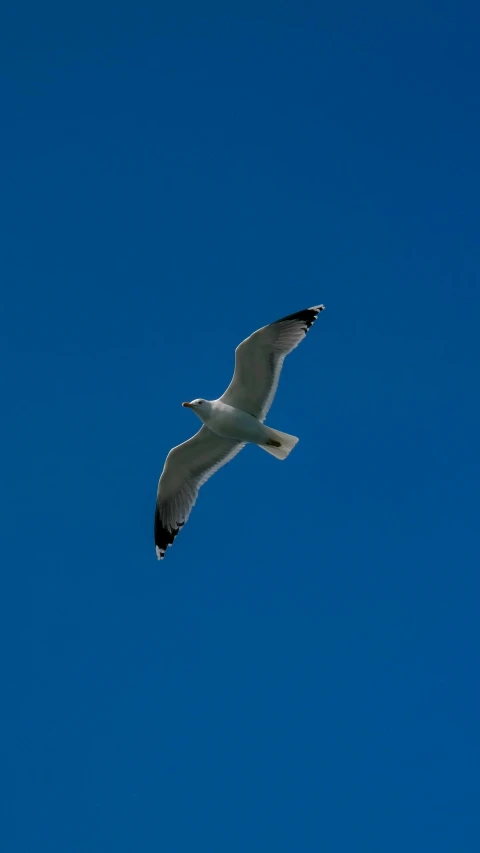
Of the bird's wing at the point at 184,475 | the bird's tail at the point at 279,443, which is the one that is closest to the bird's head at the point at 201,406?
the bird's wing at the point at 184,475

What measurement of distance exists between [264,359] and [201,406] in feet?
3.12

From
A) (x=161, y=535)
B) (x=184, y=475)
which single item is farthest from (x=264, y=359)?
(x=161, y=535)

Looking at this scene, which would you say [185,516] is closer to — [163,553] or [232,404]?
[163,553]

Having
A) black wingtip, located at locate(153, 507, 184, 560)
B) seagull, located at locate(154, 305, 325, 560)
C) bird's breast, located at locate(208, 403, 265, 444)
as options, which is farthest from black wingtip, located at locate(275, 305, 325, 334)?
black wingtip, located at locate(153, 507, 184, 560)

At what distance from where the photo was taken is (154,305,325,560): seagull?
1259 cm

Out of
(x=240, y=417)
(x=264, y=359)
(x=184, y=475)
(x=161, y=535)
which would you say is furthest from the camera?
(x=161, y=535)

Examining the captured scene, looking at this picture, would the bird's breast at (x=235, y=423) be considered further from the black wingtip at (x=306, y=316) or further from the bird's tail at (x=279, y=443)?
the black wingtip at (x=306, y=316)

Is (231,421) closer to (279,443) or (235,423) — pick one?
(235,423)

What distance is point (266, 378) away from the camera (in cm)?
1281

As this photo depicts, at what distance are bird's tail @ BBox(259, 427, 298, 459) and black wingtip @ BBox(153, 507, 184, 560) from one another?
1902 mm

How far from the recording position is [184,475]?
45.2ft

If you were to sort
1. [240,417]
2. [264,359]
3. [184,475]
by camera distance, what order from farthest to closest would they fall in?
[184,475] < [240,417] < [264,359]

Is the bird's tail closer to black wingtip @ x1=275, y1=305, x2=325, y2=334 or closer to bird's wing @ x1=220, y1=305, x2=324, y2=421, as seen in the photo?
bird's wing @ x1=220, y1=305, x2=324, y2=421

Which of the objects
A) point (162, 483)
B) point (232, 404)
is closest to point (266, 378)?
point (232, 404)
